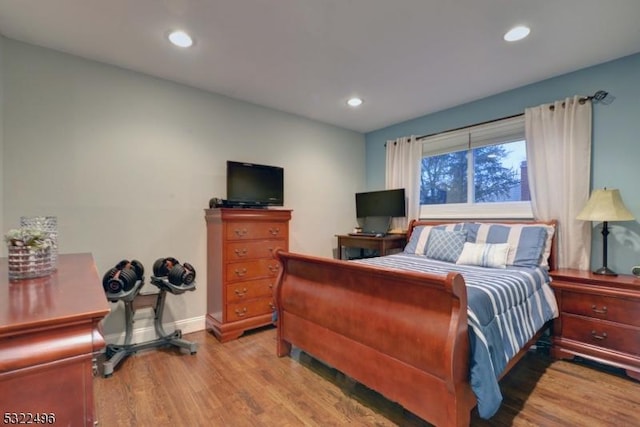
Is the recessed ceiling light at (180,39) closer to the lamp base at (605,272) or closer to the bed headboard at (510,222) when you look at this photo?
the bed headboard at (510,222)

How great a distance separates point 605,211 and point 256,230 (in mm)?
2972

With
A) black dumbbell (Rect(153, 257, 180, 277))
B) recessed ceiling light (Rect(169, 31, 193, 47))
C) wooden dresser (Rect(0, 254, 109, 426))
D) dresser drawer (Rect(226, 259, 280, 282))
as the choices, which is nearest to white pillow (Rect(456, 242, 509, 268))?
dresser drawer (Rect(226, 259, 280, 282))

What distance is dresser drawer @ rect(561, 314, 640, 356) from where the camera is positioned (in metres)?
2.16

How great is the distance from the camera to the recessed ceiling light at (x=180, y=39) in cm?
217

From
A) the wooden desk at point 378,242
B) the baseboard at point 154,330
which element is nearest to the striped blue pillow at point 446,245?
the wooden desk at point 378,242

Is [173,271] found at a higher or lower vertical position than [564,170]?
lower

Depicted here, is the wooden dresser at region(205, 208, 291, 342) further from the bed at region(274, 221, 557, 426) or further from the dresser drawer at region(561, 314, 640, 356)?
the dresser drawer at region(561, 314, 640, 356)

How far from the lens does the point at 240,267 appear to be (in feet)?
9.73

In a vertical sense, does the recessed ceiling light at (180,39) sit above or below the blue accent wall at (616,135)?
above

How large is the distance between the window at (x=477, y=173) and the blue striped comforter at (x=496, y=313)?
979 mm

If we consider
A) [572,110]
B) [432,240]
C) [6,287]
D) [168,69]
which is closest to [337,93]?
[168,69]

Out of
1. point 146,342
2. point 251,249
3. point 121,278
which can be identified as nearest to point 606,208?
point 251,249

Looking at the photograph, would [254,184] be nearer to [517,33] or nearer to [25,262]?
[25,262]

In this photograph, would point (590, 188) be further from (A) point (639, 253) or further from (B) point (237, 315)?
(B) point (237, 315)
